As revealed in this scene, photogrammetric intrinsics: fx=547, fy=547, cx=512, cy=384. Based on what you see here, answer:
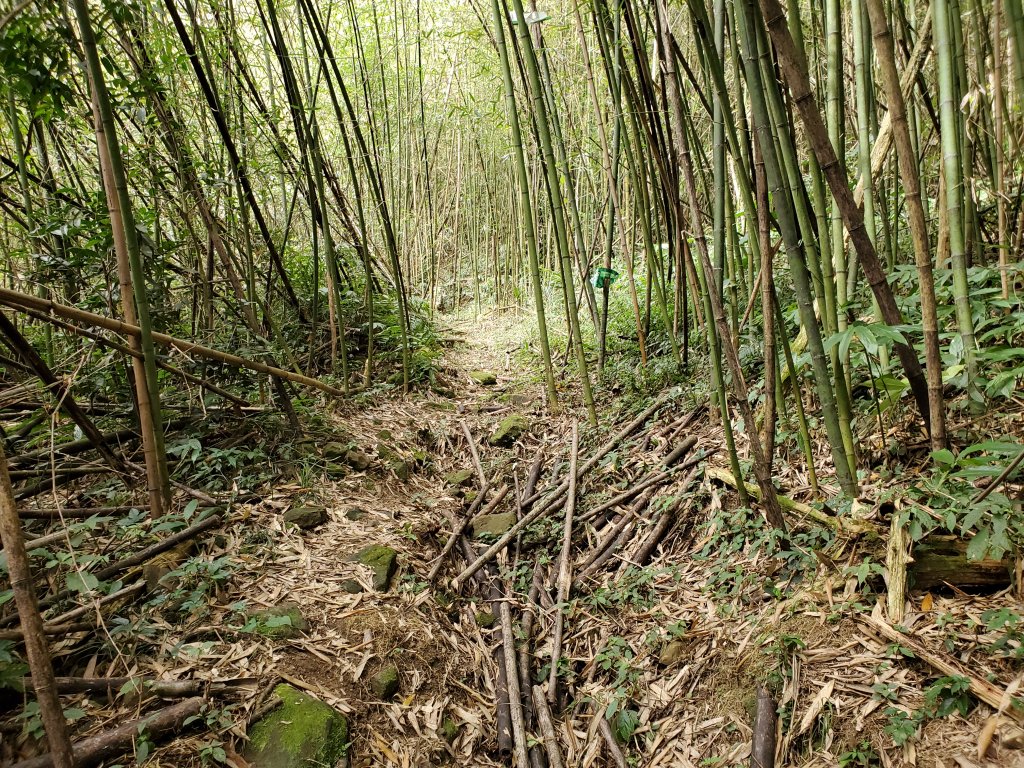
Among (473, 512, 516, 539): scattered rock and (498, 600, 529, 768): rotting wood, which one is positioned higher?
(473, 512, 516, 539): scattered rock

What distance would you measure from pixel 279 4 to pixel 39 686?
9.65ft

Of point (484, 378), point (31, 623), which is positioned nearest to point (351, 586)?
point (31, 623)

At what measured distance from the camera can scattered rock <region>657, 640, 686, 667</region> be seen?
147 centimetres

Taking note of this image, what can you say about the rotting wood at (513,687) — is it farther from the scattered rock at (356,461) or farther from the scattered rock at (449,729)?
the scattered rock at (356,461)

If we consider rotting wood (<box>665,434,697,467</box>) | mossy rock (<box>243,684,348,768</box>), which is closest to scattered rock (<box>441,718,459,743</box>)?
mossy rock (<box>243,684,348,768</box>)

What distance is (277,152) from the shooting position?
2631mm

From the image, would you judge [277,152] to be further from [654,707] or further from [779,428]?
[654,707]

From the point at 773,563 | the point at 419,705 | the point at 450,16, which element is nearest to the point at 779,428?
the point at 773,563

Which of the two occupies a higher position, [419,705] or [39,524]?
[39,524]

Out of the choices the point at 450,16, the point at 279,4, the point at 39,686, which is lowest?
the point at 39,686

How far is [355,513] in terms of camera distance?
2.13 metres

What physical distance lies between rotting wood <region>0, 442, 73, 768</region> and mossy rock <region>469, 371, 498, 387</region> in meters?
3.06

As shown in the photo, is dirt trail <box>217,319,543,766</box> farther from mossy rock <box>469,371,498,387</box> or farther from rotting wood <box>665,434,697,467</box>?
mossy rock <box>469,371,498,387</box>

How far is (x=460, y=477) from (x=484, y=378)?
1.33 meters
